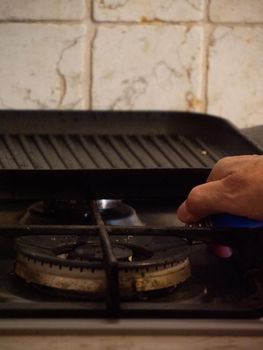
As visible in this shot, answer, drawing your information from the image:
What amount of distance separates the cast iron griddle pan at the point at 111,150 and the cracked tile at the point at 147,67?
0.17ft

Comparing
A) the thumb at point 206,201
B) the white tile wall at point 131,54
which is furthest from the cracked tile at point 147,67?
the thumb at point 206,201

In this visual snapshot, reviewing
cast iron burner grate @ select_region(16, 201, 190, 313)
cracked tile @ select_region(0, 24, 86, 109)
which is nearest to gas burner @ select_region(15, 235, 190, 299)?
cast iron burner grate @ select_region(16, 201, 190, 313)

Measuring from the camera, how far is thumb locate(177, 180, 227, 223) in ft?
1.97

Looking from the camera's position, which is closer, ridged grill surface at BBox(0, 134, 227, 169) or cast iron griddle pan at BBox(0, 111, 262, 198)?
cast iron griddle pan at BBox(0, 111, 262, 198)

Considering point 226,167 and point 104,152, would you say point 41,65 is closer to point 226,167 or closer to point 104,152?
point 104,152

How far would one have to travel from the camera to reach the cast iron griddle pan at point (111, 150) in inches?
27.1

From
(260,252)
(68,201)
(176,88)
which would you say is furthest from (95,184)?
(176,88)

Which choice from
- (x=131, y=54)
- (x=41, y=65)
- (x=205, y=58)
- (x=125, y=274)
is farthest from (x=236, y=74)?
(x=125, y=274)

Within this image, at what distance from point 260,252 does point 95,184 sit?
0.19m

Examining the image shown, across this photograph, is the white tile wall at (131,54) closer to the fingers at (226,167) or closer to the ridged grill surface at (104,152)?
the ridged grill surface at (104,152)

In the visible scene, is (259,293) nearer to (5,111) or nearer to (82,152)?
(82,152)

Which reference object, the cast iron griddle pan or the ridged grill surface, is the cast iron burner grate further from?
the ridged grill surface

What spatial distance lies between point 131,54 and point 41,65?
123 mm

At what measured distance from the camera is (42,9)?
92 cm
